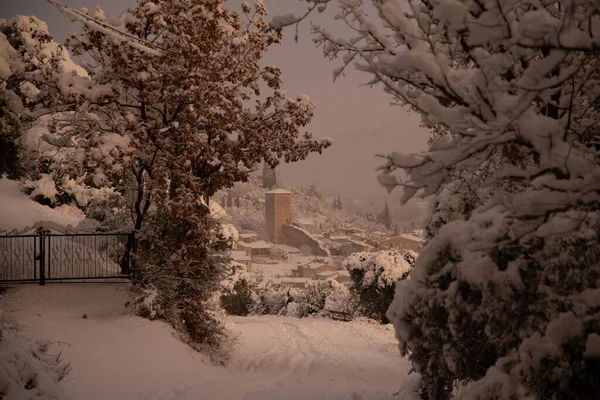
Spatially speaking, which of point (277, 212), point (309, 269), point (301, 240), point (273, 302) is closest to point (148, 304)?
point (273, 302)

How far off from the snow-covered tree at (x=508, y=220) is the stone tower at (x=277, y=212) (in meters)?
72.1

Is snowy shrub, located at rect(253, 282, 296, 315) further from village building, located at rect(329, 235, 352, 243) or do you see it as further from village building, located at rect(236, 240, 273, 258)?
village building, located at rect(329, 235, 352, 243)

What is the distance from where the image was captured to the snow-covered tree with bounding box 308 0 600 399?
6.91 feet

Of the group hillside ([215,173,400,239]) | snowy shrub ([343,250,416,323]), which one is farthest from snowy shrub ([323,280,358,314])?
hillside ([215,173,400,239])

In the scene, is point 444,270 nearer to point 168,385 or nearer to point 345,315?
point 168,385

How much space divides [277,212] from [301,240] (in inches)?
256

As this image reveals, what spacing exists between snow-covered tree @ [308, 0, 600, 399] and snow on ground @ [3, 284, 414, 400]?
262cm

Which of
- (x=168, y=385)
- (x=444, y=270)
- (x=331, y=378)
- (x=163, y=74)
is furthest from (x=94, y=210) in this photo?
(x=444, y=270)

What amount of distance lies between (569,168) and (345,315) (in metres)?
18.1

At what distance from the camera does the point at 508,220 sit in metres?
2.63

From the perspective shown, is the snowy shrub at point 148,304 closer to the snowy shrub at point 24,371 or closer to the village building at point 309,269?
the snowy shrub at point 24,371

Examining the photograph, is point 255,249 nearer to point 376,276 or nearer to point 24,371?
point 376,276

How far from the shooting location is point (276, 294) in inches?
862

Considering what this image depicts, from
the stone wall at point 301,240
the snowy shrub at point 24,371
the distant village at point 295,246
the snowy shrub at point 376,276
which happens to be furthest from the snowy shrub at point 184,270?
the stone wall at point 301,240
